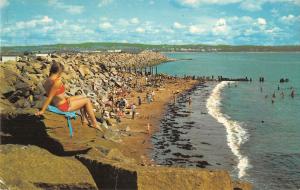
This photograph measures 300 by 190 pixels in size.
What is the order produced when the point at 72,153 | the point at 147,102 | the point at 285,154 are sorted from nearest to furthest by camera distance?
the point at 72,153 < the point at 285,154 < the point at 147,102

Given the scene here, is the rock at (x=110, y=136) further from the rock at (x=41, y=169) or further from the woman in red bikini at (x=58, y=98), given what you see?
the woman in red bikini at (x=58, y=98)

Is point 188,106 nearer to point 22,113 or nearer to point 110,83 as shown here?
point 110,83

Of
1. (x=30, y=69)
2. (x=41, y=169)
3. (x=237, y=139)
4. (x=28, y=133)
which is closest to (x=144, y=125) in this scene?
(x=237, y=139)

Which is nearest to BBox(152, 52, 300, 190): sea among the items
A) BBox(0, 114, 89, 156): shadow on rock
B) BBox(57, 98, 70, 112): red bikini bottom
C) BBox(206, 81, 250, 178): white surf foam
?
BBox(206, 81, 250, 178): white surf foam

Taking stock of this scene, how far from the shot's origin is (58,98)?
32.1 feet

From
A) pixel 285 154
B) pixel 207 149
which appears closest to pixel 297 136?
pixel 285 154

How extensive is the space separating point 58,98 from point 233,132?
30.9 metres

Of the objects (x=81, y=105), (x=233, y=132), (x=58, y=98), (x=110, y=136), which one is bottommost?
(x=233, y=132)

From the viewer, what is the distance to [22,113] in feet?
44.5

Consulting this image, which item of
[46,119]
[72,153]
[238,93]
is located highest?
[46,119]

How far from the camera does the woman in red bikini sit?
9398 millimetres

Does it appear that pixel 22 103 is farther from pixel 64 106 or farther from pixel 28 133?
pixel 64 106

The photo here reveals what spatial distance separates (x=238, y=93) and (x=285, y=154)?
44.9 metres

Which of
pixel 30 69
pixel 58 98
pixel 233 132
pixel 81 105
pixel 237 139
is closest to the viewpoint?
pixel 58 98
